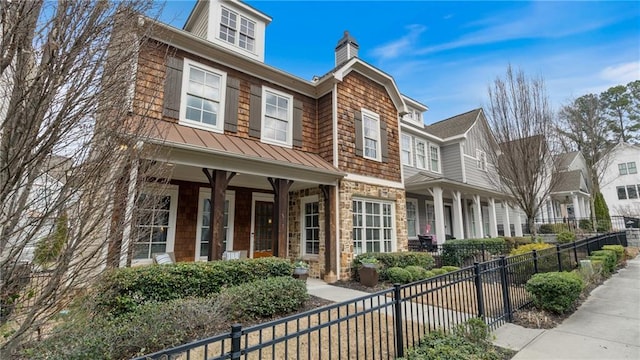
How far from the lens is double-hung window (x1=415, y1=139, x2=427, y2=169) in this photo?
50.6ft

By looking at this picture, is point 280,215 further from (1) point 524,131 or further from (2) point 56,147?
(1) point 524,131

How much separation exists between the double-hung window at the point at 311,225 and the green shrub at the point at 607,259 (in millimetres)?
8327

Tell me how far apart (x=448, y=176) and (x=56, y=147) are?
56.4 ft

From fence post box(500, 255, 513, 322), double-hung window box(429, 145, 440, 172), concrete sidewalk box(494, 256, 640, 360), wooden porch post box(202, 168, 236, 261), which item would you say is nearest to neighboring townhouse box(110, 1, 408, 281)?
wooden porch post box(202, 168, 236, 261)

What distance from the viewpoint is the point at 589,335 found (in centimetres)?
448

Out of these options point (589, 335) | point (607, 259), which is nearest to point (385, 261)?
point (589, 335)

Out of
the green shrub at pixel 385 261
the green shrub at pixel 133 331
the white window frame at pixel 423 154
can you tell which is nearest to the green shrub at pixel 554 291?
the green shrub at pixel 385 261

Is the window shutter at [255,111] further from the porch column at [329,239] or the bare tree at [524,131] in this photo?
the bare tree at [524,131]

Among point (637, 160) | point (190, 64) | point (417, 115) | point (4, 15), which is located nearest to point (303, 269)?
point (190, 64)

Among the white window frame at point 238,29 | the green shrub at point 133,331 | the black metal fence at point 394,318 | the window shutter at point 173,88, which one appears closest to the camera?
the black metal fence at point 394,318

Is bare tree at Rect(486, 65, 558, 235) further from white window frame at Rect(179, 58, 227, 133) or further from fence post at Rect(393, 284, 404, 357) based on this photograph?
white window frame at Rect(179, 58, 227, 133)

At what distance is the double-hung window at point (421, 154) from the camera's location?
15420mm

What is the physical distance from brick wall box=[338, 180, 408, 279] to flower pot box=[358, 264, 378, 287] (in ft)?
2.27

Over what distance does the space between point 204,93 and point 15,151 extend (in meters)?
6.57
